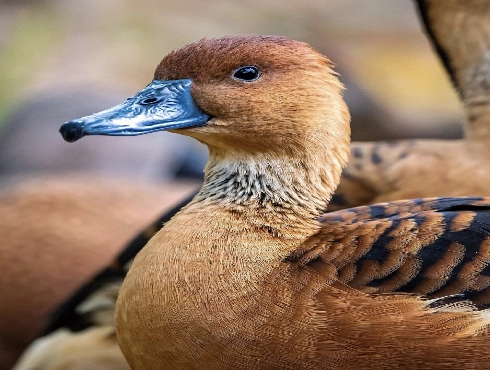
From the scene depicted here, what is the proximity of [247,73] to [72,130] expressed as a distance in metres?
0.50

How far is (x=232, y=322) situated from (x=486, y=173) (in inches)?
56.6

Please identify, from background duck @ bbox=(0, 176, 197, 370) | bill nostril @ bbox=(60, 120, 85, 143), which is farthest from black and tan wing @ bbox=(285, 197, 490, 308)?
background duck @ bbox=(0, 176, 197, 370)

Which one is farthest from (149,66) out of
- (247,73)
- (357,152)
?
(247,73)

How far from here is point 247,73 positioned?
7.13ft

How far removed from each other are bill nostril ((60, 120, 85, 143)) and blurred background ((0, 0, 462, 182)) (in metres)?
3.22

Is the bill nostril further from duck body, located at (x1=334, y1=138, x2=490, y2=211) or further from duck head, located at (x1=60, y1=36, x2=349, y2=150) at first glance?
duck body, located at (x1=334, y1=138, x2=490, y2=211)

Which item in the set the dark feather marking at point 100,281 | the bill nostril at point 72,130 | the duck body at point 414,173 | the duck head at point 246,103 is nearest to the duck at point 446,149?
the duck body at point 414,173

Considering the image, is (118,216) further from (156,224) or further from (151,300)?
(151,300)

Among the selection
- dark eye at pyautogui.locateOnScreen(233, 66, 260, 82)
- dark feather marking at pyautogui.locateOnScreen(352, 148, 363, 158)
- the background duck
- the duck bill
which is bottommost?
the background duck

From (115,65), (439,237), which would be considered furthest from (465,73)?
(115,65)

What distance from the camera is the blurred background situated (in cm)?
548

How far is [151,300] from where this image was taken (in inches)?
79.8

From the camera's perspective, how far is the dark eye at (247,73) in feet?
7.13

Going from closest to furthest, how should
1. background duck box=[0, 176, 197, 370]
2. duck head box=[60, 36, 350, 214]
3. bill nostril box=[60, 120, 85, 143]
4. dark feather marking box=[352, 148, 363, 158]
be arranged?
1. bill nostril box=[60, 120, 85, 143]
2. duck head box=[60, 36, 350, 214]
3. dark feather marking box=[352, 148, 363, 158]
4. background duck box=[0, 176, 197, 370]
